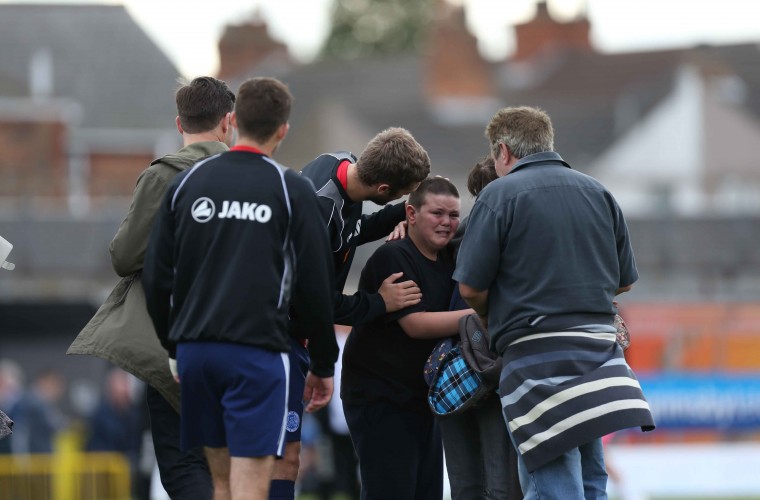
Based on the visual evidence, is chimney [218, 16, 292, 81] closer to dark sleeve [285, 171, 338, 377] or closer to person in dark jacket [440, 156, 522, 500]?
person in dark jacket [440, 156, 522, 500]

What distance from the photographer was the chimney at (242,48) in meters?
55.7

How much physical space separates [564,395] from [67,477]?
526 inches

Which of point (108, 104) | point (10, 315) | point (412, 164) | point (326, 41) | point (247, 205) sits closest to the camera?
point (247, 205)

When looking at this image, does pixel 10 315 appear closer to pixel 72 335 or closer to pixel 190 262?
pixel 72 335

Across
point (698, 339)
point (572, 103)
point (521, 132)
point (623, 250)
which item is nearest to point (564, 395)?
point (623, 250)

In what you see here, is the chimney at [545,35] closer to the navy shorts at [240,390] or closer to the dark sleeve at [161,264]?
the dark sleeve at [161,264]

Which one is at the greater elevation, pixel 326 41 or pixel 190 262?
pixel 326 41

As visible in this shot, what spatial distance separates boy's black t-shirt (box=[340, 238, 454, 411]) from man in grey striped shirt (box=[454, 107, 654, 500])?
0.67 m

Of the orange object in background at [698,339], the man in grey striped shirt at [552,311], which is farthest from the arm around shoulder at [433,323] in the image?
the orange object in background at [698,339]

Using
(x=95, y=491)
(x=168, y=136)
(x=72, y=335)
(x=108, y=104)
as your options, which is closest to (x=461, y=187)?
(x=168, y=136)

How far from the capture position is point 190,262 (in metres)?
5.48

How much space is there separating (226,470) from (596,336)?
1.70m

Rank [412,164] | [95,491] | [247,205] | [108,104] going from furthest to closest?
[108,104] < [95,491] < [412,164] < [247,205]

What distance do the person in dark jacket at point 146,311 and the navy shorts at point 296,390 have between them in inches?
17.9
